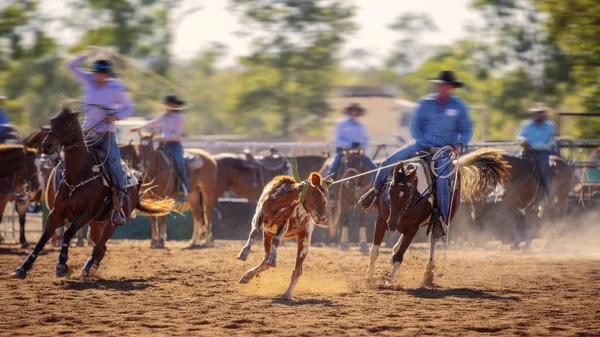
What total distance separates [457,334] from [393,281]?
3.50m

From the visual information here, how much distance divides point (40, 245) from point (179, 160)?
21.1ft

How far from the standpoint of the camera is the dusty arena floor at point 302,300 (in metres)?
7.89

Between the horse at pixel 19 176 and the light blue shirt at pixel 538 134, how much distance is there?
367 inches

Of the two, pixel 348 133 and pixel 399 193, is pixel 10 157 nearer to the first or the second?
pixel 348 133

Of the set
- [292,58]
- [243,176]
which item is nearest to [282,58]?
[292,58]

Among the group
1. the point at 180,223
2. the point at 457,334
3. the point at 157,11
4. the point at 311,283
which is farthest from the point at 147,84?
the point at 457,334

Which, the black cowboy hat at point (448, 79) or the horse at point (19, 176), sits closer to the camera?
the black cowboy hat at point (448, 79)

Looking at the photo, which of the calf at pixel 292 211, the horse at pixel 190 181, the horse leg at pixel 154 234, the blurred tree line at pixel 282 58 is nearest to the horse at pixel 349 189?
the horse at pixel 190 181

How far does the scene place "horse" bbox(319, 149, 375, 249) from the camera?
17.0m

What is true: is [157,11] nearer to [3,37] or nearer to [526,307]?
[3,37]

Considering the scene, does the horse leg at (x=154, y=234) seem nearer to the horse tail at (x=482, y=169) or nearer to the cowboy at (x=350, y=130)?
the cowboy at (x=350, y=130)

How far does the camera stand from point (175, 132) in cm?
1708

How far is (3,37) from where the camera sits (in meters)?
35.3

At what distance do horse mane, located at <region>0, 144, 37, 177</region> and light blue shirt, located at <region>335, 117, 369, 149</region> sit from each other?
601 cm
